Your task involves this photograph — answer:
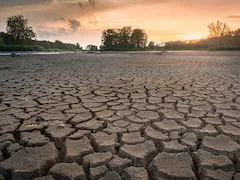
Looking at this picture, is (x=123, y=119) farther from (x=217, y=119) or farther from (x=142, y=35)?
(x=142, y=35)

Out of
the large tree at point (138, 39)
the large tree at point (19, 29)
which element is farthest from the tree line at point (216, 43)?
the large tree at point (19, 29)

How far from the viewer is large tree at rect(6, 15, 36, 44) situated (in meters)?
29.7

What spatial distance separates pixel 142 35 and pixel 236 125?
159 feet

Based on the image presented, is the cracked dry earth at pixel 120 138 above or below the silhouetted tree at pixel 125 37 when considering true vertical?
below

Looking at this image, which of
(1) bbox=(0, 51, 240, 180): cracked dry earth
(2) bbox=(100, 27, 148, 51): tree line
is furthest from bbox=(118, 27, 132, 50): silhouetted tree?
(1) bbox=(0, 51, 240, 180): cracked dry earth

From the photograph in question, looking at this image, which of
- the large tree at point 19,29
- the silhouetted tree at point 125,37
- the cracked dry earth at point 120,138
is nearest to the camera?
the cracked dry earth at point 120,138

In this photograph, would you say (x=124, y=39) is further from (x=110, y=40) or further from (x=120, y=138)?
(x=120, y=138)

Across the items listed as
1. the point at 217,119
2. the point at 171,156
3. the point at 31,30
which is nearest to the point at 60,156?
the point at 171,156

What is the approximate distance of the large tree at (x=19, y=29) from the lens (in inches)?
1169

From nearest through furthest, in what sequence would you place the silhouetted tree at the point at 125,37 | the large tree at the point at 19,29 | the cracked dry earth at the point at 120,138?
1. the cracked dry earth at the point at 120,138
2. the large tree at the point at 19,29
3. the silhouetted tree at the point at 125,37

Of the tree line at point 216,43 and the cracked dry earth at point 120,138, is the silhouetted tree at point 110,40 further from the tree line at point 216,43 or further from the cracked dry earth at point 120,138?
the cracked dry earth at point 120,138

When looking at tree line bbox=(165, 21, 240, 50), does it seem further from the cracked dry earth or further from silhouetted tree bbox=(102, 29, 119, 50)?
the cracked dry earth

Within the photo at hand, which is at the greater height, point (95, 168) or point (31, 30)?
point (31, 30)

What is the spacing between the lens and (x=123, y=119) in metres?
2.07
